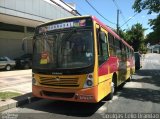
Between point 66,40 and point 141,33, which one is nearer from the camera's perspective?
point 66,40

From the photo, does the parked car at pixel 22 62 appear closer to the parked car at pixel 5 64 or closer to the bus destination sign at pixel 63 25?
the parked car at pixel 5 64

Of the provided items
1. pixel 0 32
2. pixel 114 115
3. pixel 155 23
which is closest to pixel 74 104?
pixel 114 115

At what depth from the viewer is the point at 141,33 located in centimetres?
6450

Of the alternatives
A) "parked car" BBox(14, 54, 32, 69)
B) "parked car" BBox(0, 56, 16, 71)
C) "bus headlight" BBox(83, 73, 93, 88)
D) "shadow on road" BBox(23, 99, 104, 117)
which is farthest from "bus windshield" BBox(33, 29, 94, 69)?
"parked car" BBox(14, 54, 32, 69)

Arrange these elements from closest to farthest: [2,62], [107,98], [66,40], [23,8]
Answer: [66,40] → [107,98] → [23,8] → [2,62]

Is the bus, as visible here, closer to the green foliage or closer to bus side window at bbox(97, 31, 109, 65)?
bus side window at bbox(97, 31, 109, 65)

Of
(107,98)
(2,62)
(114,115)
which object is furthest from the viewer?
(2,62)

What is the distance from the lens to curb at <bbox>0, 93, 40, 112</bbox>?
9080mm

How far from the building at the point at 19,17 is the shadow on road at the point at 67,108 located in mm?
13670

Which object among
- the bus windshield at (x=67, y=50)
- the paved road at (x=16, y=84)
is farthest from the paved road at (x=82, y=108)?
the paved road at (x=16, y=84)

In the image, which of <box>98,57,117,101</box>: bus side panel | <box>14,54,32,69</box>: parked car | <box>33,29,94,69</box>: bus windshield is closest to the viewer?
<box>33,29,94,69</box>: bus windshield

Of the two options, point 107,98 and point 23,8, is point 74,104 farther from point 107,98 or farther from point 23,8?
point 23,8

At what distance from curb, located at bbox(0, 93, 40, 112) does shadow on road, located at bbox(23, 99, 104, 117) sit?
288 mm

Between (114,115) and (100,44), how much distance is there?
225 centimetres
